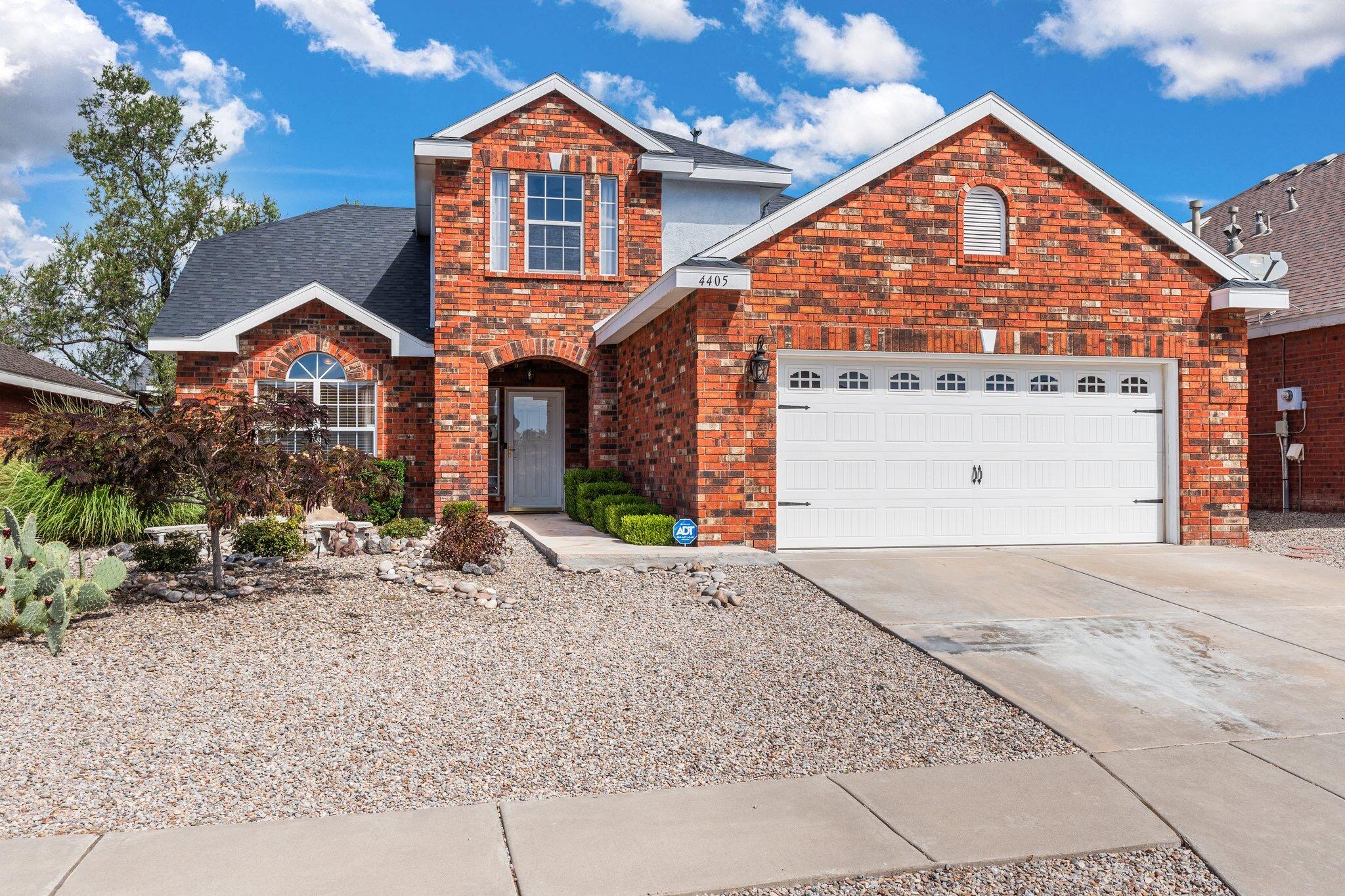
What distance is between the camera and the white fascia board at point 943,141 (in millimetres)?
9625

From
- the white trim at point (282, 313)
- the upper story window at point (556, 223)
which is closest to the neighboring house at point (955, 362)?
the upper story window at point (556, 223)

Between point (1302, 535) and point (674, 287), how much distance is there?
31.0 feet

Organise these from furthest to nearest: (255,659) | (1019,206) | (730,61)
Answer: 1. (730,61)
2. (1019,206)
3. (255,659)

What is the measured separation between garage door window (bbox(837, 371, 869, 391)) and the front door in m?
6.99

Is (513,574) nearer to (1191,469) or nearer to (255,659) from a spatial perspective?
(255,659)

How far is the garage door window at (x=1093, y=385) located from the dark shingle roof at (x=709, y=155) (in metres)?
6.55

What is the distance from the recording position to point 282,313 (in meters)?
14.1

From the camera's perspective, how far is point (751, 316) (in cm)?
959

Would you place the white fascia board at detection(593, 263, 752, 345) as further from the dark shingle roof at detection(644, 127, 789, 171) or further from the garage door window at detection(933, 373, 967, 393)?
the dark shingle roof at detection(644, 127, 789, 171)

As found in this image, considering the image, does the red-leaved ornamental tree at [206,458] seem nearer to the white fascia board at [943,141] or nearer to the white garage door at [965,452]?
the white fascia board at [943,141]

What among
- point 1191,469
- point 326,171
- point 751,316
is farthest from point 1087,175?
point 326,171

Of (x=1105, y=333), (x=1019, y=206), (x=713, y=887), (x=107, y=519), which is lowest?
(x=713, y=887)

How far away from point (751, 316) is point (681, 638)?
13.9 feet

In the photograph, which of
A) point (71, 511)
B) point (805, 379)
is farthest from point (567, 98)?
point (71, 511)
